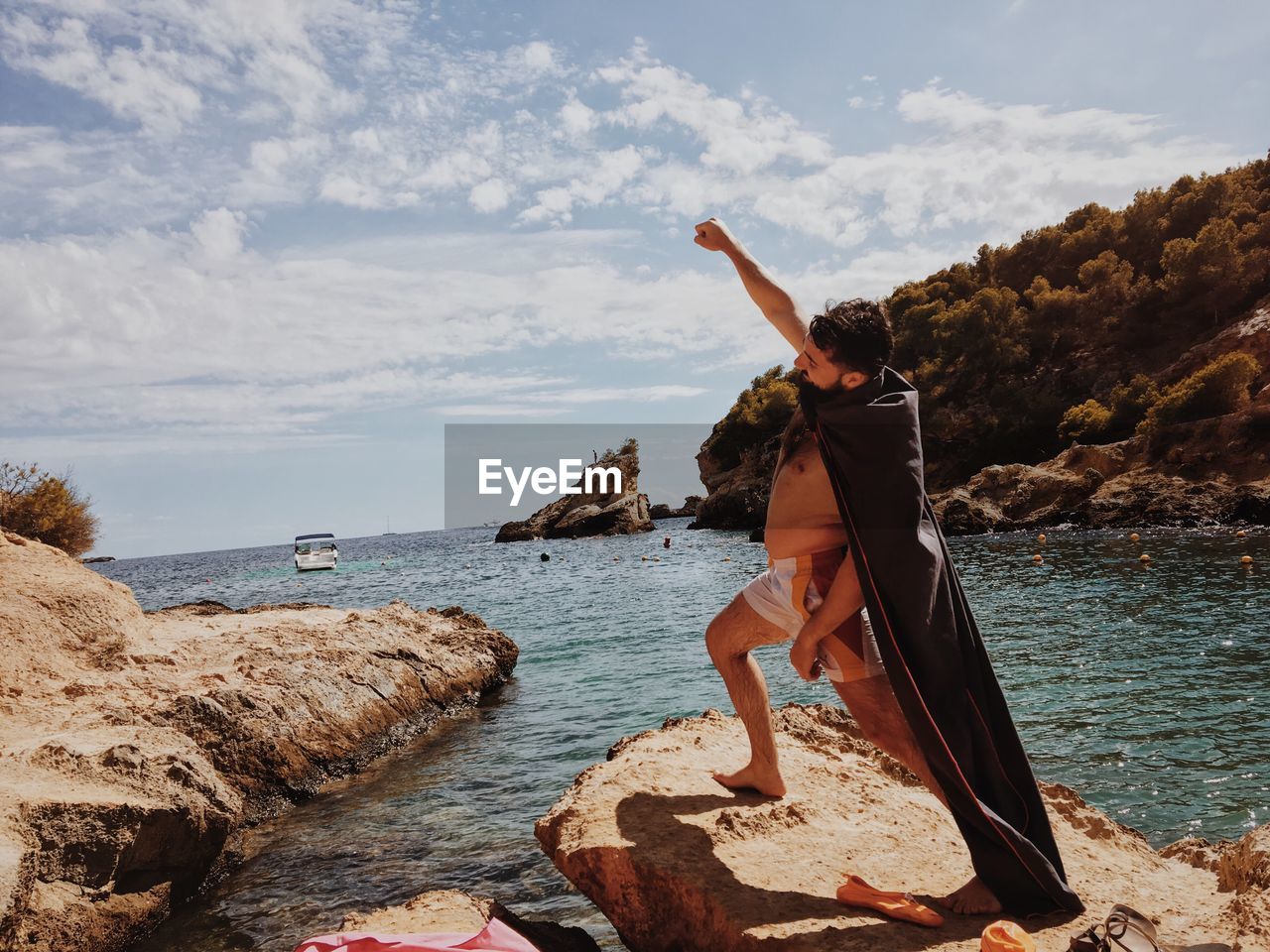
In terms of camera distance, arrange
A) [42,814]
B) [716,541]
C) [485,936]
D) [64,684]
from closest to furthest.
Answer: [485,936]
[42,814]
[64,684]
[716,541]

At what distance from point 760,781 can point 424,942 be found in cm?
196

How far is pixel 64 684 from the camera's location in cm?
714

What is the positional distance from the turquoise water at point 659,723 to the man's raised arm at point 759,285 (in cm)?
336

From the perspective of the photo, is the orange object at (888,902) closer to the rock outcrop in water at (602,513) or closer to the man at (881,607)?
the man at (881,607)

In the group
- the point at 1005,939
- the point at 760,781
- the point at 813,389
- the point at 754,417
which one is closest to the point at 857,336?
the point at 813,389

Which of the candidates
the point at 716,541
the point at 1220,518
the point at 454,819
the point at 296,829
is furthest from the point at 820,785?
the point at 716,541

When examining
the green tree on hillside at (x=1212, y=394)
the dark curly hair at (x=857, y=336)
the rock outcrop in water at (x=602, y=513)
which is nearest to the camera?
the dark curly hair at (x=857, y=336)

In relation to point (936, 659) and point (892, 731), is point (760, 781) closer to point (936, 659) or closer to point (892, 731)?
point (892, 731)

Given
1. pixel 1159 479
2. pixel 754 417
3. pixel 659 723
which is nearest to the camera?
pixel 659 723

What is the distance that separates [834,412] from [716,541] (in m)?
44.9

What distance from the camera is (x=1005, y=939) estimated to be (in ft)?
8.25

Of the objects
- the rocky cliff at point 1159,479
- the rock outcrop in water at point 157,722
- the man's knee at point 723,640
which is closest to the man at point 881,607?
the man's knee at point 723,640

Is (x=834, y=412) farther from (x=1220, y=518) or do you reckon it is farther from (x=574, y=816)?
(x=1220, y=518)

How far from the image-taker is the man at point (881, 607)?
292 cm
